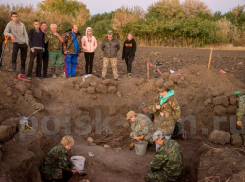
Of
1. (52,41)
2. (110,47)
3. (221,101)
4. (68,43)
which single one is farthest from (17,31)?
(221,101)

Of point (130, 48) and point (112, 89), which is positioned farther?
point (130, 48)

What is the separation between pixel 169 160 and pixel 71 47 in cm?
597

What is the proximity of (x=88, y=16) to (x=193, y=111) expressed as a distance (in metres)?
37.9

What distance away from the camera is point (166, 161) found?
5.21 metres

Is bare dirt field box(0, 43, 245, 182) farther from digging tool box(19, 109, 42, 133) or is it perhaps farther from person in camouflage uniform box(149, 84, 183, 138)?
person in camouflage uniform box(149, 84, 183, 138)

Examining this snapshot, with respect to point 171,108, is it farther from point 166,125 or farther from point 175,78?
point 175,78

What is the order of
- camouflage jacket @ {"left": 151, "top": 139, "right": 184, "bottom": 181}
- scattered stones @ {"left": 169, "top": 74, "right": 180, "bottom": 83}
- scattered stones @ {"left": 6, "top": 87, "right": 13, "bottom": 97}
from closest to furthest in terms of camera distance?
camouflage jacket @ {"left": 151, "top": 139, "right": 184, "bottom": 181} < scattered stones @ {"left": 6, "top": 87, "right": 13, "bottom": 97} < scattered stones @ {"left": 169, "top": 74, "right": 180, "bottom": 83}

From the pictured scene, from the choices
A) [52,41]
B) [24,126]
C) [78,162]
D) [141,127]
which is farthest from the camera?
[52,41]

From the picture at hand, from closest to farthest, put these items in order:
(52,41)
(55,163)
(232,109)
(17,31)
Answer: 1. (55,163)
2. (232,109)
3. (17,31)
4. (52,41)

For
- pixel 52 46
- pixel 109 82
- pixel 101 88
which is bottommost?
pixel 101 88

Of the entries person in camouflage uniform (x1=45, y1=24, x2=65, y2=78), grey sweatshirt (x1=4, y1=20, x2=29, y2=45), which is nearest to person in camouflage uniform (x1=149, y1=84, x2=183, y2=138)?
person in camouflage uniform (x1=45, y1=24, x2=65, y2=78)

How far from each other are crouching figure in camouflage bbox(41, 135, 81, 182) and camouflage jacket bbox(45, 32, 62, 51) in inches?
195

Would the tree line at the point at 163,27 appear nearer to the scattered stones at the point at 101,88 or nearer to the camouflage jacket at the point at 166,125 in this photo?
the scattered stones at the point at 101,88

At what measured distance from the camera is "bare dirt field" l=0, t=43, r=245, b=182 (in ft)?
16.9
